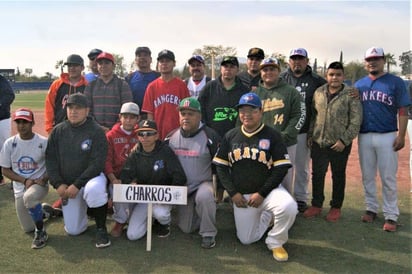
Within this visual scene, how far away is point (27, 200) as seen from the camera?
4613 millimetres

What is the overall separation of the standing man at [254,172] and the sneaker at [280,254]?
0.13 ft

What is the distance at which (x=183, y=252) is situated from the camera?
4410 millimetres

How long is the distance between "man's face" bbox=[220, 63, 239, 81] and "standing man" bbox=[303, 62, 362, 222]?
1213 mm

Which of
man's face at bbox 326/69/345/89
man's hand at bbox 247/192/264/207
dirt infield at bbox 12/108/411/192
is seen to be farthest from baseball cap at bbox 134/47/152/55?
dirt infield at bbox 12/108/411/192

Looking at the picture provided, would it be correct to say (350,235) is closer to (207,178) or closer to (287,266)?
(287,266)

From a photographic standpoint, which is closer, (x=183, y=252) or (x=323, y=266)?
(x=323, y=266)

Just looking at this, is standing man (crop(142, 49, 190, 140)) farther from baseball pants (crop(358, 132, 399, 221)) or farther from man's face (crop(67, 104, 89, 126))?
baseball pants (crop(358, 132, 399, 221))

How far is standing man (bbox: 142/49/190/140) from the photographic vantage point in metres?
5.57

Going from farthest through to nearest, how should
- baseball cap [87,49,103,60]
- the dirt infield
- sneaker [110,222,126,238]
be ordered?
1. the dirt infield
2. baseball cap [87,49,103,60]
3. sneaker [110,222,126,238]

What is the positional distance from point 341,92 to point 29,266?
4.34m

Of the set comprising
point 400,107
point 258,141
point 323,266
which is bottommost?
point 323,266

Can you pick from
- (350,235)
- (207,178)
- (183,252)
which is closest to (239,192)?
(207,178)

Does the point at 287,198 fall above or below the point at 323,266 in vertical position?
above

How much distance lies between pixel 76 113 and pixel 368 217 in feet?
13.7
